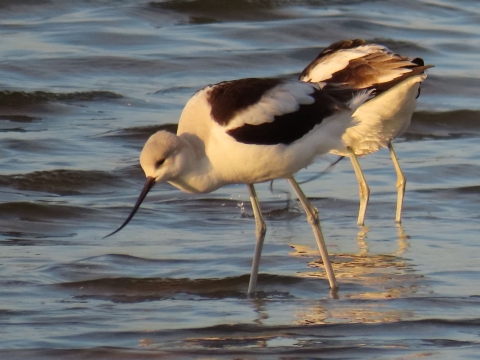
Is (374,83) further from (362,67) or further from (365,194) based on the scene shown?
(365,194)

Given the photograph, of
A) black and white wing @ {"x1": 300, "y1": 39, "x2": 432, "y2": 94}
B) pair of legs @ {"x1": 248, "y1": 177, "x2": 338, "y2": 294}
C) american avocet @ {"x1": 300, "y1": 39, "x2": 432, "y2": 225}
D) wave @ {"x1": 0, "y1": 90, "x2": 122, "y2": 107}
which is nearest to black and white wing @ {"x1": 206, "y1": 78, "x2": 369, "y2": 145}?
pair of legs @ {"x1": 248, "y1": 177, "x2": 338, "y2": 294}

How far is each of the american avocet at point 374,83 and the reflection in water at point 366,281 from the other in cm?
69

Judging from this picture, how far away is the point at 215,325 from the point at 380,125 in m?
3.29

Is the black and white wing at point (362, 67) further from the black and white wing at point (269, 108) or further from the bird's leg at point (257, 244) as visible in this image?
the black and white wing at point (269, 108)

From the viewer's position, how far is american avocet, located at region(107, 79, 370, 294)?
5949 millimetres

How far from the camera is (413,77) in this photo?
8.25 meters

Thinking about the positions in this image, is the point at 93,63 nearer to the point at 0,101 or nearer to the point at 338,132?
the point at 0,101

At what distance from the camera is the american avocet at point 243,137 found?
5949 millimetres

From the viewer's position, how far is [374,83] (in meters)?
8.12

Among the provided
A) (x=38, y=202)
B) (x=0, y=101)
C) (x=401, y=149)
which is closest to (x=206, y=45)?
(x=0, y=101)

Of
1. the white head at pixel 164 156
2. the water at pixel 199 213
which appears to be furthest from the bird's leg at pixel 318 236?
the white head at pixel 164 156

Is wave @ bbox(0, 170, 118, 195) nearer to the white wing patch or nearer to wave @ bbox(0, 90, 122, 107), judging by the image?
wave @ bbox(0, 90, 122, 107)

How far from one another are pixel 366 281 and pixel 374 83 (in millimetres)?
1782

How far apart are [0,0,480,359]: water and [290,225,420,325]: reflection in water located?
0.08 feet
